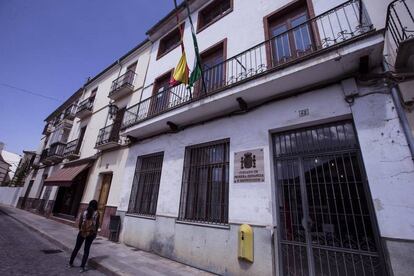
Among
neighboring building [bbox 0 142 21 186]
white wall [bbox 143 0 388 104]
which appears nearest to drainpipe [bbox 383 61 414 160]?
white wall [bbox 143 0 388 104]

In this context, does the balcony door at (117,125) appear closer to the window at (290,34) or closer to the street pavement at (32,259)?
the street pavement at (32,259)

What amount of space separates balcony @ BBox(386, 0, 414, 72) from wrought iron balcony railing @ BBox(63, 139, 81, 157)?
51.3 feet

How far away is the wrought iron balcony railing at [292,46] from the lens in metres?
4.49

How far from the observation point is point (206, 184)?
598cm

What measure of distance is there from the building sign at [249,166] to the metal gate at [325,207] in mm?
418

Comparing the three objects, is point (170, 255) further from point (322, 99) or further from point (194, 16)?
point (194, 16)

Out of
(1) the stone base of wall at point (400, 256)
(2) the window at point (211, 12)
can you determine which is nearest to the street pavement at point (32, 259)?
(1) the stone base of wall at point (400, 256)

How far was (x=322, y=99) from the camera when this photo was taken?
4441mm

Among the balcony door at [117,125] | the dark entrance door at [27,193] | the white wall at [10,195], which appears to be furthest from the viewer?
the white wall at [10,195]

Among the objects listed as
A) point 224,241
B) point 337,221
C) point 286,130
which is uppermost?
point 286,130

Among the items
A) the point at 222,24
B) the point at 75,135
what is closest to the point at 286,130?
the point at 222,24

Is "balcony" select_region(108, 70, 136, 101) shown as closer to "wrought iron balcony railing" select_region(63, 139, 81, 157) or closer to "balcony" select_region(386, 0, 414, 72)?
"wrought iron balcony railing" select_region(63, 139, 81, 157)

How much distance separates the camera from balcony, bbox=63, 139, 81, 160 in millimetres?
12959

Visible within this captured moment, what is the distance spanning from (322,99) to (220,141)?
286 centimetres
